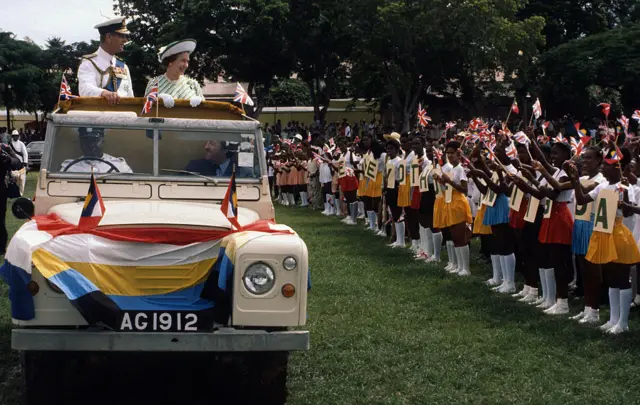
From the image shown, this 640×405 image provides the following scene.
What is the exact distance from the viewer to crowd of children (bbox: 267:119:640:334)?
33.1 ft

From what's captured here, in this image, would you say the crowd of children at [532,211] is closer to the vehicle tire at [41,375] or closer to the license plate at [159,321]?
the license plate at [159,321]

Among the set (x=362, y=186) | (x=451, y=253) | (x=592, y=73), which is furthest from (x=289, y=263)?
(x=592, y=73)

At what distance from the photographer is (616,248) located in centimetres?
998

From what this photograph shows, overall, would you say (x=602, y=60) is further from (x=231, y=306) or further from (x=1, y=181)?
(x=231, y=306)

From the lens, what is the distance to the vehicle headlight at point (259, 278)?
6.86 m

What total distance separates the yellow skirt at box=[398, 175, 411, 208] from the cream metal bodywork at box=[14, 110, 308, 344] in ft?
29.9

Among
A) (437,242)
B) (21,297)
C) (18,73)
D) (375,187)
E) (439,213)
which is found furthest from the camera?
(18,73)

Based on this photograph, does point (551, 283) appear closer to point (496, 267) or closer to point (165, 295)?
point (496, 267)

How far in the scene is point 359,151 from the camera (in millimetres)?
23844

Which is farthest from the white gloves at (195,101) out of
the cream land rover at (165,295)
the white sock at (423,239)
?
the white sock at (423,239)

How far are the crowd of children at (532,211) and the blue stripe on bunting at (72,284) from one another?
17.7ft

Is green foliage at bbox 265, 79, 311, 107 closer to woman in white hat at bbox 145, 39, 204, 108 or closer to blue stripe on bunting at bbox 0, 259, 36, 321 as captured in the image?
woman in white hat at bbox 145, 39, 204, 108

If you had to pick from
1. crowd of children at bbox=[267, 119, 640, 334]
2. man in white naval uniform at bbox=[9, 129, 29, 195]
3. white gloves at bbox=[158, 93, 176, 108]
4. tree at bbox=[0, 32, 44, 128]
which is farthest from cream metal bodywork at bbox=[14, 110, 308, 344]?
tree at bbox=[0, 32, 44, 128]

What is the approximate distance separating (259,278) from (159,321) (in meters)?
0.73
